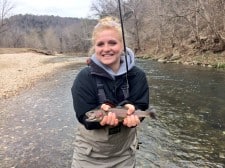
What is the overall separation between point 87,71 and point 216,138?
7175 millimetres

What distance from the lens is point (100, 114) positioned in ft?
10.4

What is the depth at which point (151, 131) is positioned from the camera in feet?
34.1

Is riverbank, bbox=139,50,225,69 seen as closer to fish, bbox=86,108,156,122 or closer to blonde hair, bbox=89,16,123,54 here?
blonde hair, bbox=89,16,123,54

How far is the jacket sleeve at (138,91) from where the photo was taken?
3506mm

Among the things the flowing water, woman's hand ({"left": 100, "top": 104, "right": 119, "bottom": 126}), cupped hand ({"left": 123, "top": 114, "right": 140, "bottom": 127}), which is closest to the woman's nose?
woman's hand ({"left": 100, "top": 104, "right": 119, "bottom": 126})

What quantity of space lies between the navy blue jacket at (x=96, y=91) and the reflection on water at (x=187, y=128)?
466 centimetres

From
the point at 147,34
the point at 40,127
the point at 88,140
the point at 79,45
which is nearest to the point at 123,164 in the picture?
the point at 88,140

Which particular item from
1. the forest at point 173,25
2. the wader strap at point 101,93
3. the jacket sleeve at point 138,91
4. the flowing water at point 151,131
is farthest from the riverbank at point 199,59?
the wader strap at point 101,93

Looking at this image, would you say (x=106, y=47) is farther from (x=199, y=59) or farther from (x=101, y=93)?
(x=199, y=59)

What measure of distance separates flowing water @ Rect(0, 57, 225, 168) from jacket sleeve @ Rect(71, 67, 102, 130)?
188 inches

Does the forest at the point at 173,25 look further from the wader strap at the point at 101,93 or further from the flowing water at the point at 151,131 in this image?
the flowing water at the point at 151,131

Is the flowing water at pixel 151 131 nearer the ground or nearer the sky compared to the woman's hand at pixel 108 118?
nearer the ground

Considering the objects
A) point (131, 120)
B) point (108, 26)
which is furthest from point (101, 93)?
point (108, 26)

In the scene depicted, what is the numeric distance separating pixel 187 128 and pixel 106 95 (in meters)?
7.79
